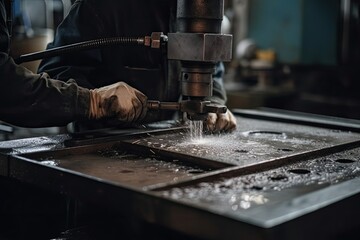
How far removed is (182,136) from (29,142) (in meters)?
0.41

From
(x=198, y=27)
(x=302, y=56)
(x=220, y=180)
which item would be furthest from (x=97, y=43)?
(x=302, y=56)

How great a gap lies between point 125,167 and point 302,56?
2288 millimetres

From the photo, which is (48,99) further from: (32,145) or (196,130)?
(196,130)

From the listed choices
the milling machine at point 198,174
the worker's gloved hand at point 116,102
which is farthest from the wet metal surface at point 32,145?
the worker's gloved hand at point 116,102

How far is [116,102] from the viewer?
146 centimetres

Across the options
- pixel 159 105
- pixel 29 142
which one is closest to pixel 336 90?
pixel 159 105

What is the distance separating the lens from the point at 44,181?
1.13 meters

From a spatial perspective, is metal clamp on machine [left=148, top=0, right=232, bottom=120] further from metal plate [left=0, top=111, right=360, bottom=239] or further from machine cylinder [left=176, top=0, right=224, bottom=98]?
metal plate [left=0, top=111, right=360, bottom=239]

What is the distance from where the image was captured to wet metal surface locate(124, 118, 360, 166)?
1.29 meters

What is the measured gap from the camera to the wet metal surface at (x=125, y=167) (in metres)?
1.11

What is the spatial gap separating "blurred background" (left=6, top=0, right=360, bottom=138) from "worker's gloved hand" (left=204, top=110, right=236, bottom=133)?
4.83 feet

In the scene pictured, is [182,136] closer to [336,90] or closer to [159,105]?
[159,105]

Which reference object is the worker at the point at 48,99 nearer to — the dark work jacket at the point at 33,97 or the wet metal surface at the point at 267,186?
the dark work jacket at the point at 33,97

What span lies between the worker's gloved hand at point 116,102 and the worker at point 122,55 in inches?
8.7
